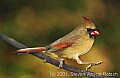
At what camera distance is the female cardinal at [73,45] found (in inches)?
113

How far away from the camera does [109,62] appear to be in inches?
118

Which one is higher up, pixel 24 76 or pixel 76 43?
pixel 76 43

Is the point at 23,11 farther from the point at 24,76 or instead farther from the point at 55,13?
the point at 24,76

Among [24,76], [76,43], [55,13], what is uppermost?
[55,13]

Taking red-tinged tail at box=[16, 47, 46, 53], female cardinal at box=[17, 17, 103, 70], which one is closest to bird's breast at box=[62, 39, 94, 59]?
female cardinal at box=[17, 17, 103, 70]

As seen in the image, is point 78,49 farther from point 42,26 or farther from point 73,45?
point 42,26

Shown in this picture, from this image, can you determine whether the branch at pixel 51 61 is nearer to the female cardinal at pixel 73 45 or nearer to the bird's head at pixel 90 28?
the female cardinal at pixel 73 45

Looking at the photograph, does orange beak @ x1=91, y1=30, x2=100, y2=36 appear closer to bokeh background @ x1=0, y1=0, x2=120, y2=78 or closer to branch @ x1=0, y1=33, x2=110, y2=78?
bokeh background @ x1=0, y1=0, x2=120, y2=78

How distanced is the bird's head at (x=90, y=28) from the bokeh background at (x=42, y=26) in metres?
0.04

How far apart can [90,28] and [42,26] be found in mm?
318

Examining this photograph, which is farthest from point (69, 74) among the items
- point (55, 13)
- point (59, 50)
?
point (55, 13)

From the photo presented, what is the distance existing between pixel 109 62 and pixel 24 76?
58 cm

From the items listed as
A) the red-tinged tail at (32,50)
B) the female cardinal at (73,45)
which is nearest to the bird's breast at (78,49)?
the female cardinal at (73,45)

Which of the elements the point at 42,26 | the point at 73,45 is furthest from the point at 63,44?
the point at 42,26
